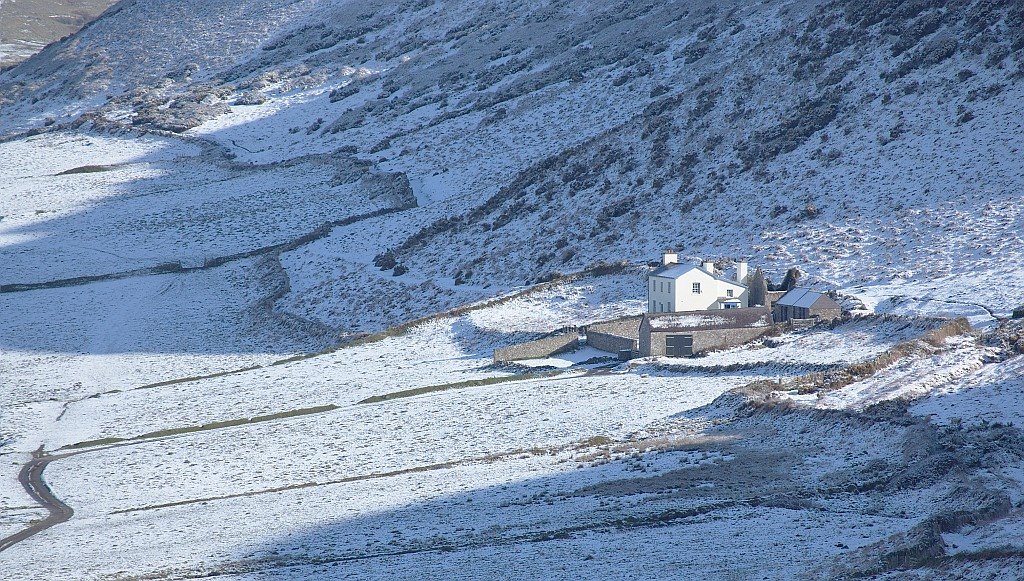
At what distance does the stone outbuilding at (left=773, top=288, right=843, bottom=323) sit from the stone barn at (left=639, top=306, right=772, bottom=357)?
1.05m

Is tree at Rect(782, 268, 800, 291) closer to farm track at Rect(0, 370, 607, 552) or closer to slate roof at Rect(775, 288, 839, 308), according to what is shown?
slate roof at Rect(775, 288, 839, 308)

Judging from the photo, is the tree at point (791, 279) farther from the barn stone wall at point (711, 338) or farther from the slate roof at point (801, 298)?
the barn stone wall at point (711, 338)

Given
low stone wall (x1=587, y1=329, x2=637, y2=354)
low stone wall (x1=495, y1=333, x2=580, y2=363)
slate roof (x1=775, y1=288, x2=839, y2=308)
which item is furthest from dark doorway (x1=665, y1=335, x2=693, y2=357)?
low stone wall (x1=495, y1=333, x2=580, y2=363)

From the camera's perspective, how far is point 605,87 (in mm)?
95438

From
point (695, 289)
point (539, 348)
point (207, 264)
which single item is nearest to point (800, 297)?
point (695, 289)

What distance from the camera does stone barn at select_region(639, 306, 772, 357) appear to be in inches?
1913

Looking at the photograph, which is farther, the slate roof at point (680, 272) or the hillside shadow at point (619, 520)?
the slate roof at point (680, 272)

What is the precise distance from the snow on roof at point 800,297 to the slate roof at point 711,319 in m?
1.00

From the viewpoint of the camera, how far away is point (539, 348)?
167 ft

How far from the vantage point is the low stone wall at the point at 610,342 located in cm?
4988

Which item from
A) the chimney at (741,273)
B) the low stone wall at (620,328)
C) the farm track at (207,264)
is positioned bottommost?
the low stone wall at (620,328)

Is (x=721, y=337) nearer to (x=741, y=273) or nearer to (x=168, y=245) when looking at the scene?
(x=741, y=273)

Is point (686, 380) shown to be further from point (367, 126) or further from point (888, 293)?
point (367, 126)

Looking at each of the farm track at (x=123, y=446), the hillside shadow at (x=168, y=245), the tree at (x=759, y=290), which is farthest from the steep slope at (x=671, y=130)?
the farm track at (x=123, y=446)
